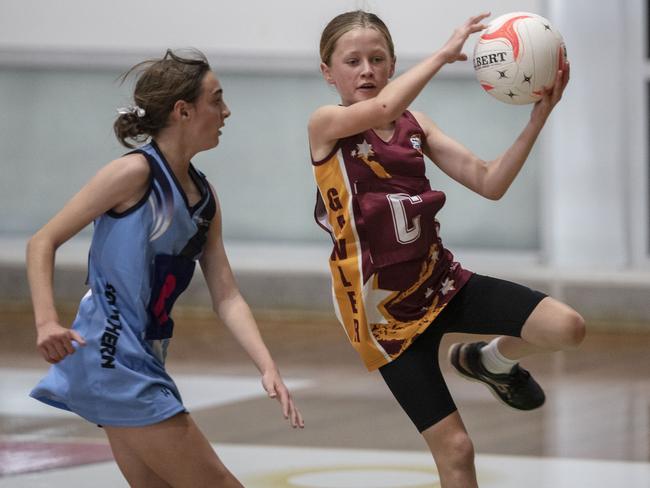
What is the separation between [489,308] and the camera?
343 centimetres

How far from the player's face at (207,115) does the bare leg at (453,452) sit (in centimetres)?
98

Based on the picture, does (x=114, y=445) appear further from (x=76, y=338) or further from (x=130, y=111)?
(x=130, y=111)

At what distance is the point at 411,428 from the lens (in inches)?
209

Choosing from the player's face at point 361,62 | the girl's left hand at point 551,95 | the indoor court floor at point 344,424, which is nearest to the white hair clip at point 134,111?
the player's face at point 361,62

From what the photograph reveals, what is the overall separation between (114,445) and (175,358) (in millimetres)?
3940

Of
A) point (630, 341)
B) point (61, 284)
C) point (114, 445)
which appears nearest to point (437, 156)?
point (114, 445)

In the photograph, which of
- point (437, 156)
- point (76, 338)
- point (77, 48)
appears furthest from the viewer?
point (77, 48)

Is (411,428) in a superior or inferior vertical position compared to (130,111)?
inferior

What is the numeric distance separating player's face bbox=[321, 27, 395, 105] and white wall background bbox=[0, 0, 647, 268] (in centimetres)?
484

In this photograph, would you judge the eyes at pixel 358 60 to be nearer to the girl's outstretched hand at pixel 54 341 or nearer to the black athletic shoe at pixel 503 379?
the black athletic shoe at pixel 503 379

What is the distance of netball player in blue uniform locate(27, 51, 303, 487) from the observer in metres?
2.99

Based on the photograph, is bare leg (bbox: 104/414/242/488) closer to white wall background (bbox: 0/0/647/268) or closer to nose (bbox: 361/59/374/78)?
nose (bbox: 361/59/374/78)

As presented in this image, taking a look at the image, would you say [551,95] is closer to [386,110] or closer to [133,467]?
[386,110]

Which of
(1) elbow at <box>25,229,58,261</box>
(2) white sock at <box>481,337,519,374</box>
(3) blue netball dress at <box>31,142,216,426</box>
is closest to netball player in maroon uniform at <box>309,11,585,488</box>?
(2) white sock at <box>481,337,519,374</box>
